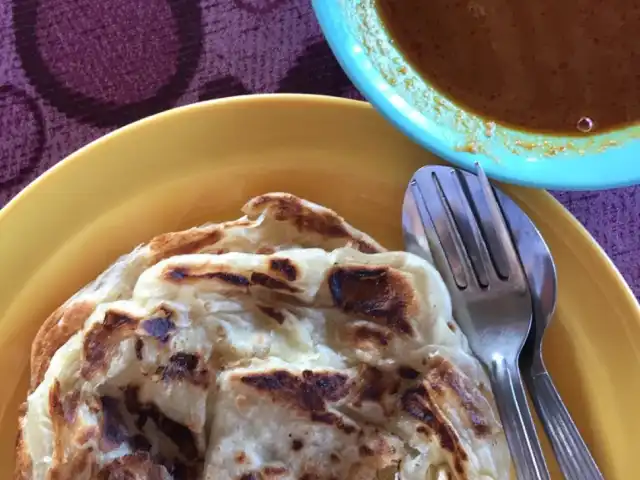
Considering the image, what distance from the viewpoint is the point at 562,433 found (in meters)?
1.06

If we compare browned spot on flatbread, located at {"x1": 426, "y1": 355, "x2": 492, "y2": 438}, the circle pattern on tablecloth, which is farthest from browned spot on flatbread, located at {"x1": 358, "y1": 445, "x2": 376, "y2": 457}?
the circle pattern on tablecloth

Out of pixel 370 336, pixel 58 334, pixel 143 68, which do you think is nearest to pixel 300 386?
pixel 370 336

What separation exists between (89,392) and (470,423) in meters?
0.45

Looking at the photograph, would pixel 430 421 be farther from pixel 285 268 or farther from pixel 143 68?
pixel 143 68

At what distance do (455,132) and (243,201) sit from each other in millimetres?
333

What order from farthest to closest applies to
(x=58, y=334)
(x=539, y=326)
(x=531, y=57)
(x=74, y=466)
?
(x=531, y=57), (x=539, y=326), (x=58, y=334), (x=74, y=466)

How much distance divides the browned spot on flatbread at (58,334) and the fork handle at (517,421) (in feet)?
1.81

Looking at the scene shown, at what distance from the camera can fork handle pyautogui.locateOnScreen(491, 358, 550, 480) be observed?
1015 millimetres

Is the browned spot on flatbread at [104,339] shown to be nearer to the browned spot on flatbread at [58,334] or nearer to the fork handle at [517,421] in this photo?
the browned spot on flatbread at [58,334]

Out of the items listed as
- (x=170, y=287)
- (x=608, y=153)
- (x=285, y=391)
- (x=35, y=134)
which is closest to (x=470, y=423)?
(x=285, y=391)

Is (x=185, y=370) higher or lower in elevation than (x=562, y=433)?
higher

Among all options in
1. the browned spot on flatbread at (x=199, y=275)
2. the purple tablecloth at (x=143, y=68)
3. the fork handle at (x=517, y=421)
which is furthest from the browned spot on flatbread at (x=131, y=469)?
the purple tablecloth at (x=143, y=68)

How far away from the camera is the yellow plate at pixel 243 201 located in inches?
42.8

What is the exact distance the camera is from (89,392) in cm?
90
